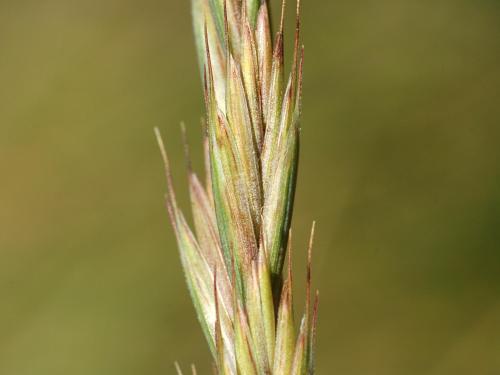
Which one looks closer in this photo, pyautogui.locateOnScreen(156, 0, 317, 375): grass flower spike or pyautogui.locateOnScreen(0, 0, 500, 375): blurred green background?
pyautogui.locateOnScreen(156, 0, 317, 375): grass flower spike

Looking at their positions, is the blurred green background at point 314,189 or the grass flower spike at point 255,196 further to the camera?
the blurred green background at point 314,189

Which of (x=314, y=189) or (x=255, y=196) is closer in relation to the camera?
(x=255, y=196)

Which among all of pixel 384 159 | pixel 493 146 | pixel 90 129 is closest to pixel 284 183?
pixel 384 159

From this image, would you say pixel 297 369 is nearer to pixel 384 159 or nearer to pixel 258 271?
pixel 258 271

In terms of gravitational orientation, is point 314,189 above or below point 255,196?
below
